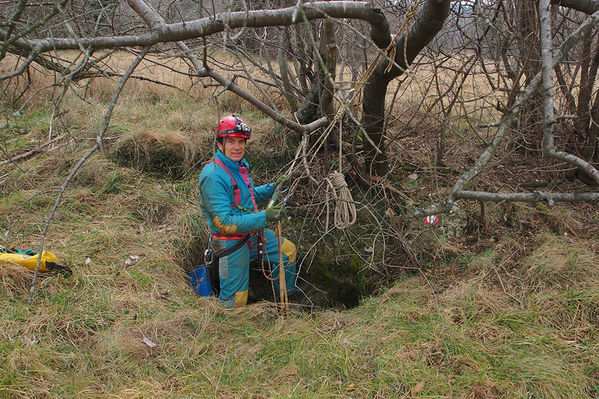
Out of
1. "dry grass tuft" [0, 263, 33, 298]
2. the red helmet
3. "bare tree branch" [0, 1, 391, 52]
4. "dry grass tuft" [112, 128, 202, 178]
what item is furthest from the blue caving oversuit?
"dry grass tuft" [112, 128, 202, 178]

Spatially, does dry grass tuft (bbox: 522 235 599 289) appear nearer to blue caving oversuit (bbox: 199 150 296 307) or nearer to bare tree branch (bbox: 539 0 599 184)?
→ bare tree branch (bbox: 539 0 599 184)

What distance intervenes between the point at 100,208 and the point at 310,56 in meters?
2.91

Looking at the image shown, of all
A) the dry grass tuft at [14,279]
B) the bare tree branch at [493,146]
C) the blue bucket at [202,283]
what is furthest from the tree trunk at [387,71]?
the dry grass tuft at [14,279]

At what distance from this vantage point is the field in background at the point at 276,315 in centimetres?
248

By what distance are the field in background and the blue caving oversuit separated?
36cm

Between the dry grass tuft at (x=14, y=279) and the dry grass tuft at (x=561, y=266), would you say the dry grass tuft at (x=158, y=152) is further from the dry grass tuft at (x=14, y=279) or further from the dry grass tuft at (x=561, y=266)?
the dry grass tuft at (x=561, y=266)

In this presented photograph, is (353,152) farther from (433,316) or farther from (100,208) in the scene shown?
(100,208)

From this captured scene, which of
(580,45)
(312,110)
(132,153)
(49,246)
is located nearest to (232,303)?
(49,246)

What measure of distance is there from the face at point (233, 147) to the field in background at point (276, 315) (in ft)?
2.46

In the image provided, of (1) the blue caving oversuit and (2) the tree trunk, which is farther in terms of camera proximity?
(1) the blue caving oversuit

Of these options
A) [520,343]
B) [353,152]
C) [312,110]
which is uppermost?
[312,110]

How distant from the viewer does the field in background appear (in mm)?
2480

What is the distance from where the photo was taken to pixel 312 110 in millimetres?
4684

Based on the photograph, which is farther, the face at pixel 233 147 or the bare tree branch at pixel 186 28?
the face at pixel 233 147
